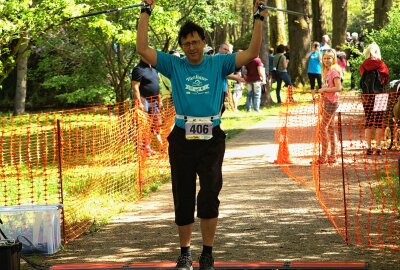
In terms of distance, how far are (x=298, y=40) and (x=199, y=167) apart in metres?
26.8

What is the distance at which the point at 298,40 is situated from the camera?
33.5 m

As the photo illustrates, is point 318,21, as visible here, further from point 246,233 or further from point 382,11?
point 246,233

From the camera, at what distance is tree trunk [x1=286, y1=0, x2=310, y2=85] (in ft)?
109

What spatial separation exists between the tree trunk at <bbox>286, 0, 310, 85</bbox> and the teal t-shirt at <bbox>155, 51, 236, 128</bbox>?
26.2 meters

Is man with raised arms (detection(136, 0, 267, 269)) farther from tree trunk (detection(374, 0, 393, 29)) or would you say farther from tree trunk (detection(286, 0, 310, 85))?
tree trunk (detection(286, 0, 310, 85))

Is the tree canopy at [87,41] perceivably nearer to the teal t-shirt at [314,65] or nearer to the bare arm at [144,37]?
the teal t-shirt at [314,65]

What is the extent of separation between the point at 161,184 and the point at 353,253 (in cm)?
556

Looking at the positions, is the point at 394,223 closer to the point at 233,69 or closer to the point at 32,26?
the point at 233,69

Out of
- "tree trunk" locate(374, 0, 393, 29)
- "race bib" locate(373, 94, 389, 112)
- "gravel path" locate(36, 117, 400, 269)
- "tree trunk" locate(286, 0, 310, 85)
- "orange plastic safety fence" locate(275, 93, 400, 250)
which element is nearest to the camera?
"gravel path" locate(36, 117, 400, 269)

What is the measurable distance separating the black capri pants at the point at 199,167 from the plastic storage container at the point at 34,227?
1626 millimetres

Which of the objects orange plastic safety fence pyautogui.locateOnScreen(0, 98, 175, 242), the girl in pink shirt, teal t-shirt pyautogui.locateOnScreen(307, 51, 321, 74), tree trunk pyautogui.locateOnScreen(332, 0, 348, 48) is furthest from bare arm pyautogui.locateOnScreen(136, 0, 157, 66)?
tree trunk pyautogui.locateOnScreen(332, 0, 348, 48)

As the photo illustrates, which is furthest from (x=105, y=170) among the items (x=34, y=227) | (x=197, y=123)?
(x=197, y=123)

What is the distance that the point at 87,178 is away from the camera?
1297cm

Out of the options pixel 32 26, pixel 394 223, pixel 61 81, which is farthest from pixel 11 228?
pixel 61 81
